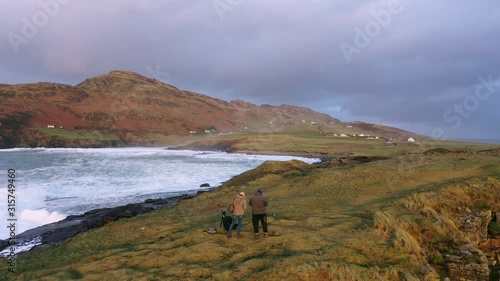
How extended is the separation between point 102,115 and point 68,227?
132 m

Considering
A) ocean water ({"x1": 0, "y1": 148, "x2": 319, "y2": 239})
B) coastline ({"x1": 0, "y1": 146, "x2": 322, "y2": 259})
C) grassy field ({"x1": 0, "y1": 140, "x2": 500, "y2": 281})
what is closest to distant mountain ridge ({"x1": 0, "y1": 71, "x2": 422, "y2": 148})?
ocean water ({"x1": 0, "y1": 148, "x2": 319, "y2": 239})

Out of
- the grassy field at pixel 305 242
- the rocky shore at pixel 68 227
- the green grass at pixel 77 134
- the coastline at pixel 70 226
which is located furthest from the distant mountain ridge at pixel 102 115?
the grassy field at pixel 305 242

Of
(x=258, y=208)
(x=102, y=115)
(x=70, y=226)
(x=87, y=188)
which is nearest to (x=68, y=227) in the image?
(x=70, y=226)

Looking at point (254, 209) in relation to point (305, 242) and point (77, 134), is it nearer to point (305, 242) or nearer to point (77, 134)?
point (305, 242)

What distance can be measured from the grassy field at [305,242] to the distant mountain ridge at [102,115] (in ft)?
376

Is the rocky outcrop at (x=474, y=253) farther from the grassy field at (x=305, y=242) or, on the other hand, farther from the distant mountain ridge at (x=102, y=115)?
the distant mountain ridge at (x=102, y=115)

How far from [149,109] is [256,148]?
82980 mm

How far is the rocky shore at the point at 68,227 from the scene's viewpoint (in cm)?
1959

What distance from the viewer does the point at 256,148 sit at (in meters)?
93.5

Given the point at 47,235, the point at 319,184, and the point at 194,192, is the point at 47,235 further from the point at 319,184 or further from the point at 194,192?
the point at 319,184

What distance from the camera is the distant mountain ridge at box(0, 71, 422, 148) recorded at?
4673 inches

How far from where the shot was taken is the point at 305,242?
505 inches

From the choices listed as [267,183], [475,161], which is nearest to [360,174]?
[267,183]

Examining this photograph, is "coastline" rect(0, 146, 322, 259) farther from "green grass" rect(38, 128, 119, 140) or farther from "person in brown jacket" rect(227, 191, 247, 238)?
"green grass" rect(38, 128, 119, 140)
